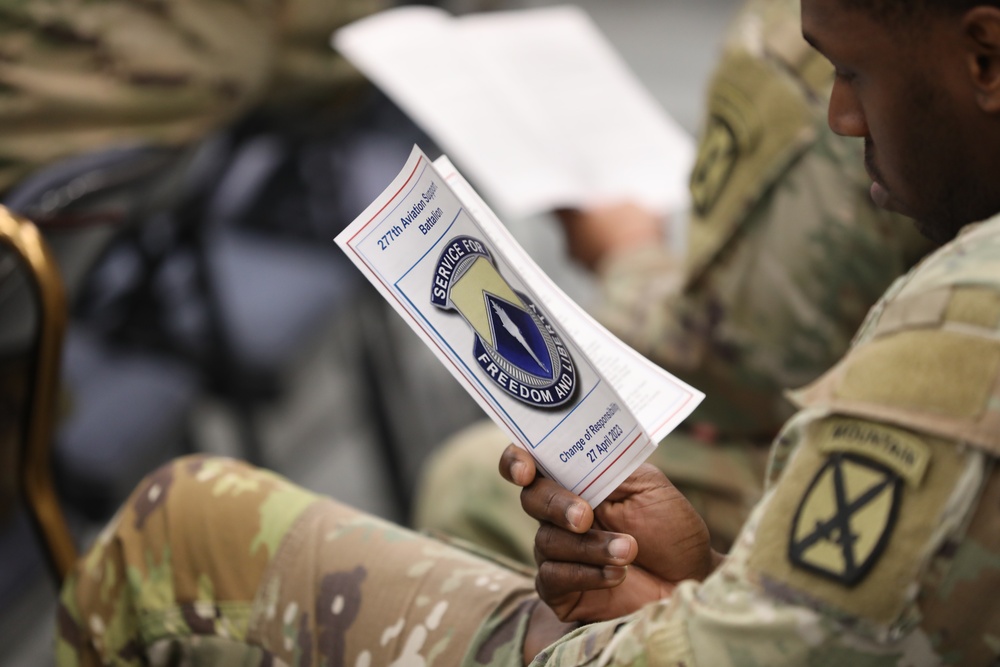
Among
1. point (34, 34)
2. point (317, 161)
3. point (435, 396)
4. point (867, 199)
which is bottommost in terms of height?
point (435, 396)

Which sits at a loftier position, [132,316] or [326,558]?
[132,316]

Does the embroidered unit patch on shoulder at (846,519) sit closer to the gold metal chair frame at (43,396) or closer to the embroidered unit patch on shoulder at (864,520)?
the embroidered unit patch on shoulder at (864,520)

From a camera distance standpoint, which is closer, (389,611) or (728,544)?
(389,611)

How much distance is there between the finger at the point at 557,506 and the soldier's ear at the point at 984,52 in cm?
28

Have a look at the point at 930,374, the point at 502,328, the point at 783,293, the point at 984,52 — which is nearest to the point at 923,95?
the point at 984,52

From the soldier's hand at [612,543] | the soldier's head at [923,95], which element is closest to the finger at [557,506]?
the soldier's hand at [612,543]

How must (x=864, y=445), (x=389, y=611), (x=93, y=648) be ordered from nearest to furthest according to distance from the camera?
(x=864, y=445)
(x=389, y=611)
(x=93, y=648)

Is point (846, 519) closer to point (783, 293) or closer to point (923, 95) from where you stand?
point (923, 95)

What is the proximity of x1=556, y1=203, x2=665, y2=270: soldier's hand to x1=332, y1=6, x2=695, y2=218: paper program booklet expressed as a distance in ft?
0.06

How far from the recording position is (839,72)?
0.57 m

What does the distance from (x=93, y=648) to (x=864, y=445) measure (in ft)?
1.96

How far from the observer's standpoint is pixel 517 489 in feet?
3.71

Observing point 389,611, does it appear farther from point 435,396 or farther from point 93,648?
point 435,396

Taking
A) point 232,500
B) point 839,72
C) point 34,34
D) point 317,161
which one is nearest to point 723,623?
point 839,72
